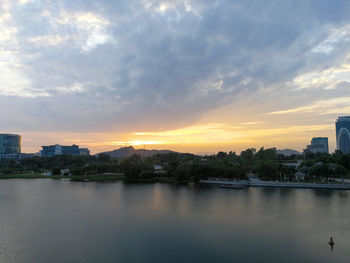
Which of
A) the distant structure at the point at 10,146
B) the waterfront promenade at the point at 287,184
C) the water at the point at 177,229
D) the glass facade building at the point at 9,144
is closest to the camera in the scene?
the water at the point at 177,229

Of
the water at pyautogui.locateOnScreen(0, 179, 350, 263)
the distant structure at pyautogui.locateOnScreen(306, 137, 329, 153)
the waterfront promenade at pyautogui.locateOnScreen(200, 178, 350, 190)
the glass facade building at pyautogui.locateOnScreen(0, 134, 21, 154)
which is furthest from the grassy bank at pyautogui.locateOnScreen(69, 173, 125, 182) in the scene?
the distant structure at pyautogui.locateOnScreen(306, 137, 329, 153)

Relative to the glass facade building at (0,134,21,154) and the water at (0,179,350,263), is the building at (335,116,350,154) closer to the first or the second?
the water at (0,179,350,263)

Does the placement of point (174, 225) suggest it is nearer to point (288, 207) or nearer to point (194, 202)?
point (194, 202)

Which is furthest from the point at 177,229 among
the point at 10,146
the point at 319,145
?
the point at 319,145

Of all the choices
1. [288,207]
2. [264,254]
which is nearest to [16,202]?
[264,254]

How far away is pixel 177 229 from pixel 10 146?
87.7 meters

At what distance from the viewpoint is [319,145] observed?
9494 cm

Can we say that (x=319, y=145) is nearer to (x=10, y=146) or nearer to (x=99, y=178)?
(x=99, y=178)

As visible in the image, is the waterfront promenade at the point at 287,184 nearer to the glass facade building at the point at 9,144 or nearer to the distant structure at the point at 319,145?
the distant structure at the point at 319,145

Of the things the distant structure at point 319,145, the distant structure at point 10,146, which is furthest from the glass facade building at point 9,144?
the distant structure at point 319,145

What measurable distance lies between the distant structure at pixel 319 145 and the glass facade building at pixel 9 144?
104 meters

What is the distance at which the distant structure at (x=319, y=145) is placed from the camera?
93.4 metres

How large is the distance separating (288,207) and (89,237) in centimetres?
1293

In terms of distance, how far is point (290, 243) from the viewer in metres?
10.6
